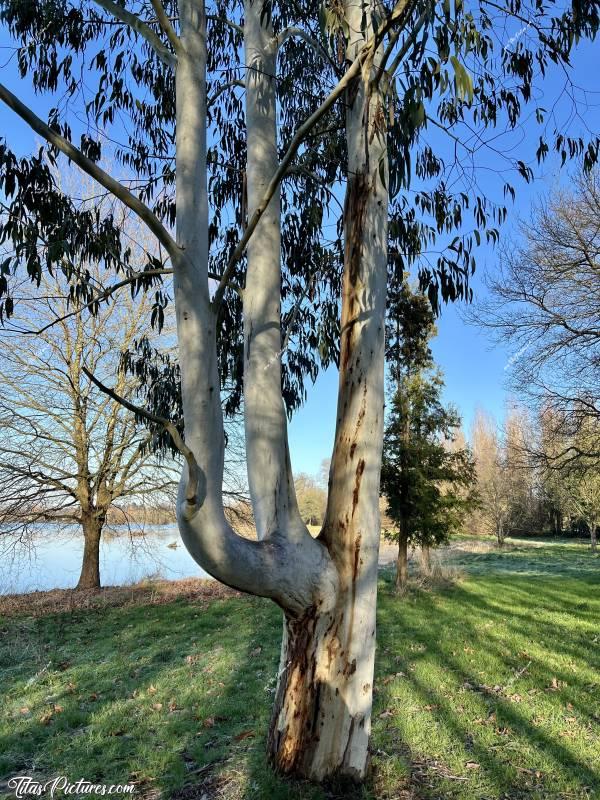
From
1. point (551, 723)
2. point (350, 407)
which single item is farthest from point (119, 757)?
point (551, 723)

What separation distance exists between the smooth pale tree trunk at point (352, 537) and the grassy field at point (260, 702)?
226mm

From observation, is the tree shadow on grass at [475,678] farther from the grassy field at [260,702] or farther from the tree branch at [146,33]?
the tree branch at [146,33]

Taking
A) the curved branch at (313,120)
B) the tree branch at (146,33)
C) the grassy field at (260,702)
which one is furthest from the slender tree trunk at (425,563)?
the tree branch at (146,33)

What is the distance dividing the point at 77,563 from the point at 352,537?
1210 cm

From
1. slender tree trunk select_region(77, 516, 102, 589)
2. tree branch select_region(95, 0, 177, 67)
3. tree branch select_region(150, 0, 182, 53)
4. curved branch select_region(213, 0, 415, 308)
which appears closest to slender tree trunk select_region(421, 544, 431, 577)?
slender tree trunk select_region(77, 516, 102, 589)

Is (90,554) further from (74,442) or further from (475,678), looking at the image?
(475,678)

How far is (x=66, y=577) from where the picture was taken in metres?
11.4

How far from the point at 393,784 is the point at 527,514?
1181 inches

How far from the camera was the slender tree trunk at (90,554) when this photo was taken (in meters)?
10.0

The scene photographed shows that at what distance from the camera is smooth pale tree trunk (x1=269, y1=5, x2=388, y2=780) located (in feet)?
7.84

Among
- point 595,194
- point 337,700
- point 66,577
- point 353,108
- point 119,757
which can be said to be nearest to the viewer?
point 337,700

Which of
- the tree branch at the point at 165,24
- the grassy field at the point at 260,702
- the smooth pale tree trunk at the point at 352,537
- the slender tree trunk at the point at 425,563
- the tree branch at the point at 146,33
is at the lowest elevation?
the grassy field at the point at 260,702

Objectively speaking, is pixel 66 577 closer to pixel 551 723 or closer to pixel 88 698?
pixel 88 698

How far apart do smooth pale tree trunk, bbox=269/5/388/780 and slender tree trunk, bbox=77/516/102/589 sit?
8.39m
